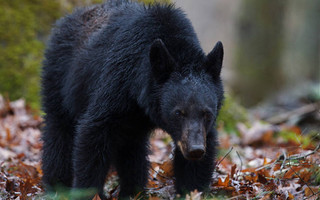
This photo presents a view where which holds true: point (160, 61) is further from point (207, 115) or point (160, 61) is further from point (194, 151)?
point (194, 151)

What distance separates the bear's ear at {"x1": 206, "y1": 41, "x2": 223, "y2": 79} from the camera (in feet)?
14.2

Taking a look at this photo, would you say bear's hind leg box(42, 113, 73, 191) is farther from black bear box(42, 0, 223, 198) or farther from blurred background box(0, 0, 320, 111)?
blurred background box(0, 0, 320, 111)

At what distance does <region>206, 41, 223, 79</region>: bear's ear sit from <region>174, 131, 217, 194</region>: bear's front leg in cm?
62

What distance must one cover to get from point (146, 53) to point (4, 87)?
5592 mm

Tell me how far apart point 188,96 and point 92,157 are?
1.19 m

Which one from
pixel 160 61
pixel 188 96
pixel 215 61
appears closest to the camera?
pixel 188 96

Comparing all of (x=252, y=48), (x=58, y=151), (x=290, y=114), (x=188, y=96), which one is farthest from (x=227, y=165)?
(x=252, y=48)

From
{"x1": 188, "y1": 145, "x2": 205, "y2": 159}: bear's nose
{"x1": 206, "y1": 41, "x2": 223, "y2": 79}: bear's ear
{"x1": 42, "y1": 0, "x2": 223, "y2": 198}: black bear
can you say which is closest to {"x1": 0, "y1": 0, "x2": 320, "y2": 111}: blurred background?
{"x1": 42, "y1": 0, "x2": 223, "y2": 198}: black bear

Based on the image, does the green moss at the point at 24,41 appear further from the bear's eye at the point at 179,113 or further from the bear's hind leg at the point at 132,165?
the bear's eye at the point at 179,113

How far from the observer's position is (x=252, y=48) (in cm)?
1517

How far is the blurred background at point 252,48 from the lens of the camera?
936 cm

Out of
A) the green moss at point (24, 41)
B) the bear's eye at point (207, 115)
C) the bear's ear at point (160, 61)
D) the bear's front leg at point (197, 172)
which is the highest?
the green moss at point (24, 41)

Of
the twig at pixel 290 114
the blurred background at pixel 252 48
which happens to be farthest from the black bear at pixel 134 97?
the twig at pixel 290 114

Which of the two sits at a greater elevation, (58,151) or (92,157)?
(58,151)
